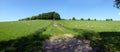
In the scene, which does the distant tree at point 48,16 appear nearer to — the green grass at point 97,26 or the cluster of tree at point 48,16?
the cluster of tree at point 48,16

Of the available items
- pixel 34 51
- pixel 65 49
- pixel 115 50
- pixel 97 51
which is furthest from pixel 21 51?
pixel 115 50

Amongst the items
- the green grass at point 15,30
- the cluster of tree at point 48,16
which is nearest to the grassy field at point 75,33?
the green grass at point 15,30

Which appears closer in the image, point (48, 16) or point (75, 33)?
point (75, 33)

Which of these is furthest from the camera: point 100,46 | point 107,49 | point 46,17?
point 46,17

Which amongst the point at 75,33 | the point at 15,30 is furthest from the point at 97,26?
the point at 15,30

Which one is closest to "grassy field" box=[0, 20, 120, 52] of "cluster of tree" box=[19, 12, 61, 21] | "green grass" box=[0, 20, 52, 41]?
"green grass" box=[0, 20, 52, 41]

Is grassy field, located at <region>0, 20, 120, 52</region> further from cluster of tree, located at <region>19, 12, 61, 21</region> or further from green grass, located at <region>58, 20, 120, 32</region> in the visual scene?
cluster of tree, located at <region>19, 12, 61, 21</region>

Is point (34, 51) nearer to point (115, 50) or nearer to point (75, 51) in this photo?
point (75, 51)

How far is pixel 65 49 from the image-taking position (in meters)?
18.9

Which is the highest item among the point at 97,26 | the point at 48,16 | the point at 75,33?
the point at 48,16

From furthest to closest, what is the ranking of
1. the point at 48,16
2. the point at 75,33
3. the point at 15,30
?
1. the point at 48,16
2. the point at 15,30
3. the point at 75,33

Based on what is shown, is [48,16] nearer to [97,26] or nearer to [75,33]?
[97,26]

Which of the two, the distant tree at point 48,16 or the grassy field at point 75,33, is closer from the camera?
the grassy field at point 75,33

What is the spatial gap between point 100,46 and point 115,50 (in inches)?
71.6
